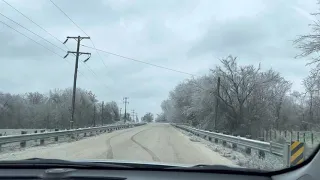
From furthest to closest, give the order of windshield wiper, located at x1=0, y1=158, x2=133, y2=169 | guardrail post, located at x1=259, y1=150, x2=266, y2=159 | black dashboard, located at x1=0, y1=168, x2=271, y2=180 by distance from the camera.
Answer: guardrail post, located at x1=259, y1=150, x2=266, y2=159 < windshield wiper, located at x1=0, y1=158, x2=133, y2=169 < black dashboard, located at x1=0, y1=168, x2=271, y2=180

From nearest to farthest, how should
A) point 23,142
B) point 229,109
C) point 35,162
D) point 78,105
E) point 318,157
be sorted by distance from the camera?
point 318,157 < point 35,162 < point 23,142 < point 229,109 < point 78,105

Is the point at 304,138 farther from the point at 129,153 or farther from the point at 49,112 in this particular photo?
the point at 49,112

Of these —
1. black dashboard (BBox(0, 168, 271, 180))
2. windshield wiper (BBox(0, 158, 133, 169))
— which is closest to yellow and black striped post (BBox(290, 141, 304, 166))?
black dashboard (BBox(0, 168, 271, 180))

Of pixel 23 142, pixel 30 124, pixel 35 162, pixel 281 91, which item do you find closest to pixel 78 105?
pixel 30 124

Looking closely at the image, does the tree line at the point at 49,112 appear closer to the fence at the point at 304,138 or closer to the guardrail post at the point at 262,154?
the fence at the point at 304,138

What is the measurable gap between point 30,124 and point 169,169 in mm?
109252

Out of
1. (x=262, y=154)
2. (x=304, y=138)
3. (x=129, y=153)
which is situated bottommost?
(x=129, y=153)

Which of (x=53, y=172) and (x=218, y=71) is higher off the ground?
(x=218, y=71)

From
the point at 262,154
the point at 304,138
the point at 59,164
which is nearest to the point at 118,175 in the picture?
the point at 59,164

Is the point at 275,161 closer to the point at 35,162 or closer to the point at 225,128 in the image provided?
the point at 35,162

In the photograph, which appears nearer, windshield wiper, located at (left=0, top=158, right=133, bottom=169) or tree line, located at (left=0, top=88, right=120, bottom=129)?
windshield wiper, located at (left=0, top=158, right=133, bottom=169)

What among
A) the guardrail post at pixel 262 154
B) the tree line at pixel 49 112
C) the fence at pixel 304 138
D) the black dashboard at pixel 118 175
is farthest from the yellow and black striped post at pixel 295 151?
the tree line at pixel 49 112

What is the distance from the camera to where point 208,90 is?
2019 inches

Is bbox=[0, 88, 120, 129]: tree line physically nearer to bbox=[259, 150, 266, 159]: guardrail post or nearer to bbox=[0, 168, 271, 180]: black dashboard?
bbox=[259, 150, 266, 159]: guardrail post
